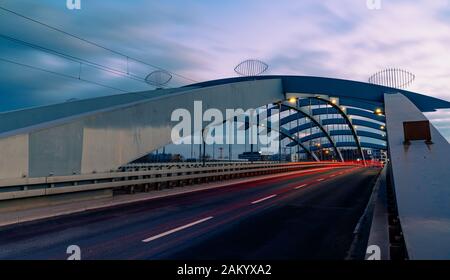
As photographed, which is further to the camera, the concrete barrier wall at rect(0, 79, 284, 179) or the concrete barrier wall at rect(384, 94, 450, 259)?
the concrete barrier wall at rect(0, 79, 284, 179)

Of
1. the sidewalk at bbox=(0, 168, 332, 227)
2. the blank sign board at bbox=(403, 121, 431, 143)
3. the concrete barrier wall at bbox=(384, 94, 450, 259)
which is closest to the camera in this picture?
the concrete barrier wall at bbox=(384, 94, 450, 259)

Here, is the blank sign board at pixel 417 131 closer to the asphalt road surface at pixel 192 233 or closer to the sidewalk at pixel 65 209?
the asphalt road surface at pixel 192 233

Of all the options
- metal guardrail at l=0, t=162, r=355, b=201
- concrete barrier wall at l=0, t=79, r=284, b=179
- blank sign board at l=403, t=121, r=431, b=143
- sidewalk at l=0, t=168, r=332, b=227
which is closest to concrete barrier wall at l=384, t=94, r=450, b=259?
blank sign board at l=403, t=121, r=431, b=143

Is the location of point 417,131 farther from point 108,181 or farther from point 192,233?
point 108,181

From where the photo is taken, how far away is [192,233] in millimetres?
6211

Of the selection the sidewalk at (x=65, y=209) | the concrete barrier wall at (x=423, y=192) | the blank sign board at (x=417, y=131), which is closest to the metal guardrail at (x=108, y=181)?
the sidewalk at (x=65, y=209)

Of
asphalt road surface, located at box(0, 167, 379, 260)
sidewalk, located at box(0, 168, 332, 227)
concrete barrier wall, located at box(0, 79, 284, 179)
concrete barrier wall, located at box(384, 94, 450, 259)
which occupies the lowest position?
asphalt road surface, located at box(0, 167, 379, 260)

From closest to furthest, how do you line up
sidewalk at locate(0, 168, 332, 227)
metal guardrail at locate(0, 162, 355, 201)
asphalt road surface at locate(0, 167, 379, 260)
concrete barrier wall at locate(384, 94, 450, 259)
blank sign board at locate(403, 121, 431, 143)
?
concrete barrier wall at locate(384, 94, 450, 259) → asphalt road surface at locate(0, 167, 379, 260) → sidewalk at locate(0, 168, 332, 227) → metal guardrail at locate(0, 162, 355, 201) → blank sign board at locate(403, 121, 431, 143)

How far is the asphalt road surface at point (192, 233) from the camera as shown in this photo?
4.92 m

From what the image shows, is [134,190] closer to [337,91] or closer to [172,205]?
[172,205]

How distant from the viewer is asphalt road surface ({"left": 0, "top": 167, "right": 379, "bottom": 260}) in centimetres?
492

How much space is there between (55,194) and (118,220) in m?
2.78

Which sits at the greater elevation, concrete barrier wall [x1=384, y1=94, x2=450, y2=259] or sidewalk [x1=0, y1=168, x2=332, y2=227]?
concrete barrier wall [x1=384, y1=94, x2=450, y2=259]

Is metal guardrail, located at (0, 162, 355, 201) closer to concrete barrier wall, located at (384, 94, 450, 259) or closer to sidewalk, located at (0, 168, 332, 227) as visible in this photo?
sidewalk, located at (0, 168, 332, 227)
